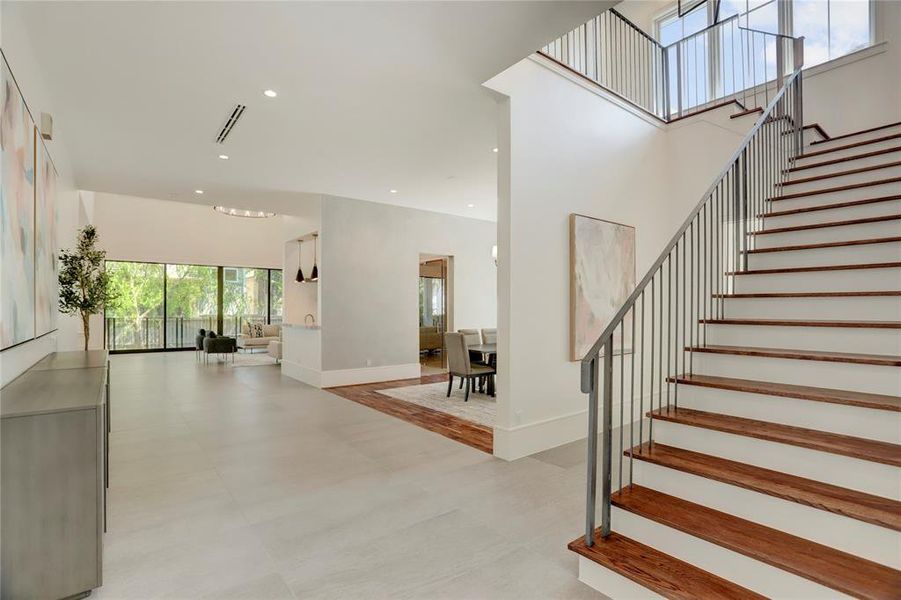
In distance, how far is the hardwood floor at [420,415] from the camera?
4449 mm

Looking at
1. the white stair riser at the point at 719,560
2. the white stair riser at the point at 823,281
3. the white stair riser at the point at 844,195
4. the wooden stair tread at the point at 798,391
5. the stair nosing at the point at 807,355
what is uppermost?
the white stair riser at the point at 844,195

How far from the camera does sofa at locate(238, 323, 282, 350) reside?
11.2 metres

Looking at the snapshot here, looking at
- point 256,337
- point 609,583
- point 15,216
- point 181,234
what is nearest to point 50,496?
point 15,216

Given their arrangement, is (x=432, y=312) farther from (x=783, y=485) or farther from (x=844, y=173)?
(x=783, y=485)

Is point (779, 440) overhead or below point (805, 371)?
below

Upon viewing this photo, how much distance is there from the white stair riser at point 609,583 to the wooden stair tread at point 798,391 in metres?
1.25

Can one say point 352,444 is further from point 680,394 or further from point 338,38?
point 338,38

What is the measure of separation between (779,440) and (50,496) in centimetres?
331

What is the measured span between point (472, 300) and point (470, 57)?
6308 mm

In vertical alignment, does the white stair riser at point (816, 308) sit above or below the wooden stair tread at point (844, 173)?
below

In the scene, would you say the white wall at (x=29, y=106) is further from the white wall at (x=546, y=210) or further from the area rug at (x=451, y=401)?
the area rug at (x=451, y=401)

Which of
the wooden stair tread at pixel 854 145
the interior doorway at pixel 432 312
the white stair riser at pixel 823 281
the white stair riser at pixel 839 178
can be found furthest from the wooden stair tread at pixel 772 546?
the interior doorway at pixel 432 312

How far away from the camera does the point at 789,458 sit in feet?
6.97

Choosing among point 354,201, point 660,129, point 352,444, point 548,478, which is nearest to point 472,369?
point 352,444
